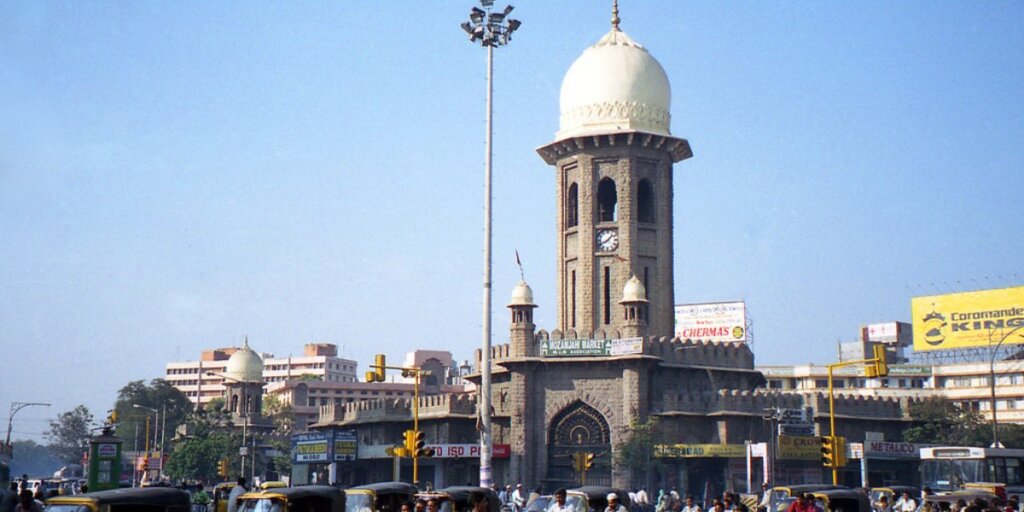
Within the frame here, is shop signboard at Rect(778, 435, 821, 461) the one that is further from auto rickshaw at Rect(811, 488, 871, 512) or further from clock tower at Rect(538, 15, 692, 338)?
auto rickshaw at Rect(811, 488, 871, 512)

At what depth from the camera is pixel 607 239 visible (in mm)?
63719

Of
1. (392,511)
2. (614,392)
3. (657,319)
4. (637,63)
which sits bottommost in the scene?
(392,511)

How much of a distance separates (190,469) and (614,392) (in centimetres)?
4259

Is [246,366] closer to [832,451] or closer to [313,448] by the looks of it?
[313,448]

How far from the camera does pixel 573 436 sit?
58.6 metres

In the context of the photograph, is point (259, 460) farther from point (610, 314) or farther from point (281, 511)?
point (281, 511)

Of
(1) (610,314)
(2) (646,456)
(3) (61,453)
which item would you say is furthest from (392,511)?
(3) (61,453)

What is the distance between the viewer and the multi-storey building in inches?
6762

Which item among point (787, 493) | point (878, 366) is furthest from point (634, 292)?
point (787, 493)

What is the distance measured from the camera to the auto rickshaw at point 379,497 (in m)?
25.8

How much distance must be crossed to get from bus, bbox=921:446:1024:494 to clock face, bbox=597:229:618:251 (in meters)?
25.9

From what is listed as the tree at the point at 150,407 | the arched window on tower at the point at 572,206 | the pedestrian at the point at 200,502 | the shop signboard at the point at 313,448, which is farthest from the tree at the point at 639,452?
the tree at the point at 150,407

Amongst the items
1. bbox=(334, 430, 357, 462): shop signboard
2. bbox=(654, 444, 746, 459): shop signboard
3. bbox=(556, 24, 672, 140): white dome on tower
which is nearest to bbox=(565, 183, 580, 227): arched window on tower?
bbox=(556, 24, 672, 140): white dome on tower

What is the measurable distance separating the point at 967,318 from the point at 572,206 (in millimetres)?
41231
